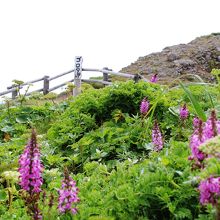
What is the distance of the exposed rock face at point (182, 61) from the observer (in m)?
31.6

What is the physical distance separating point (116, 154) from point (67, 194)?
133 inches

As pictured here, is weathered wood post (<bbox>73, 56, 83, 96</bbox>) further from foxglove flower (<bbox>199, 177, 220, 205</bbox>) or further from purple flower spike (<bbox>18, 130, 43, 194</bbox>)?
foxglove flower (<bbox>199, 177, 220, 205</bbox>)

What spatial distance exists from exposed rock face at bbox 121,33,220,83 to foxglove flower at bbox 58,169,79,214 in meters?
26.5

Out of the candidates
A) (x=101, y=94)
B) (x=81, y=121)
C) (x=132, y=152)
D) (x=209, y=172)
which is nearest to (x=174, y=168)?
(x=209, y=172)

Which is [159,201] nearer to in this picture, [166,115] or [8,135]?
[166,115]

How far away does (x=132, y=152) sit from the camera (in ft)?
21.1

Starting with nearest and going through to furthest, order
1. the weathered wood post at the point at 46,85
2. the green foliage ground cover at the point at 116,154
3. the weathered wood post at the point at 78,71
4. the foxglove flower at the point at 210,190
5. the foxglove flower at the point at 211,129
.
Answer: the foxglove flower at the point at 210,190, the foxglove flower at the point at 211,129, the green foliage ground cover at the point at 116,154, the weathered wood post at the point at 78,71, the weathered wood post at the point at 46,85

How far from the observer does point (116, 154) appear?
6531 millimetres

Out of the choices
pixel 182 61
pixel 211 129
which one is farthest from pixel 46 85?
pixel 211 129

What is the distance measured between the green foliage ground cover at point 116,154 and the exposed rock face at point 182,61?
2123 cm

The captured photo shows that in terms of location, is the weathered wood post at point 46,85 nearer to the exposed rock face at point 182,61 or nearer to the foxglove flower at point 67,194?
the exposed rock face at point 182,61

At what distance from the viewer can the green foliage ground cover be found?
3.12m

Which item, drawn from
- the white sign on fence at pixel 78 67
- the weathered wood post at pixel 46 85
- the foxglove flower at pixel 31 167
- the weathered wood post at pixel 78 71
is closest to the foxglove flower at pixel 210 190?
the foxglove flower at pixel 31 167

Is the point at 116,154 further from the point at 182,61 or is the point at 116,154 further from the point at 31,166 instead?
the point at 182,61
